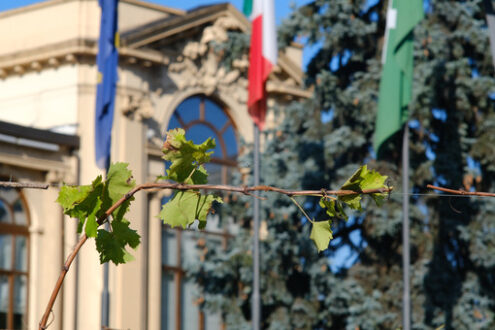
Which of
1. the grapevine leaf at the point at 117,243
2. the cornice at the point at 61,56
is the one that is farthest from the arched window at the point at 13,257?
the grapevine leaf at the point at 117,243

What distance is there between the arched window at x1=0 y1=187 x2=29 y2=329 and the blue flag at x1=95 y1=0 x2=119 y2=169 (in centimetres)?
235

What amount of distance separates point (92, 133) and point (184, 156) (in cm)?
2097

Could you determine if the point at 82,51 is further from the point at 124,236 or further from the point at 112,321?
the point at 124,236

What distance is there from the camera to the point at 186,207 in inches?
132

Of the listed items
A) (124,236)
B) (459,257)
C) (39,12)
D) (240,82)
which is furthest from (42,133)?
(124,236)

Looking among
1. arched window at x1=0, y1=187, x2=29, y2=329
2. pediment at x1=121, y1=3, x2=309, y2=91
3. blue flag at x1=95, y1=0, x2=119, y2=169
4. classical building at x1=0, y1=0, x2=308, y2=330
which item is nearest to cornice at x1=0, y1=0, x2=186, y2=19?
classical building at x1=0, y1=0, x2=308, y2=330

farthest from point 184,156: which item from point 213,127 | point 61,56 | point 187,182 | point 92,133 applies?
point 213,127

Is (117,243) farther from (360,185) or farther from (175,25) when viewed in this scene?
(175,25)

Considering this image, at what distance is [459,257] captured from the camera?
76.3 ft

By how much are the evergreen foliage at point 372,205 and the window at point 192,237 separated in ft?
5.20

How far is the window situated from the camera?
25.1 meters

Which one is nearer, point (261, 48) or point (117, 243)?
A: point (117, 243)

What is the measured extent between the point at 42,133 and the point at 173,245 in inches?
169

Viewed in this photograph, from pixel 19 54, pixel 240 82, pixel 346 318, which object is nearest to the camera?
pixel 346 318
